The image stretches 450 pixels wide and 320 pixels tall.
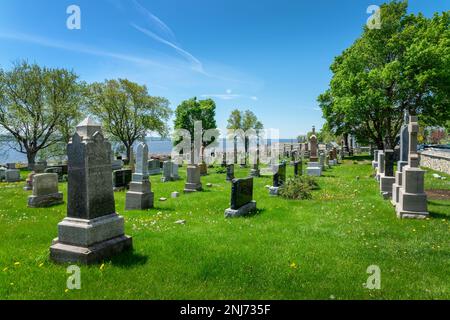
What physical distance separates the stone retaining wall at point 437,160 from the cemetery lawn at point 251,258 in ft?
42.4

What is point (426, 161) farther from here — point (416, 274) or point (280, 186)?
point (416, 274)

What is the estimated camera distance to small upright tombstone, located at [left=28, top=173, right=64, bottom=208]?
1182 cm

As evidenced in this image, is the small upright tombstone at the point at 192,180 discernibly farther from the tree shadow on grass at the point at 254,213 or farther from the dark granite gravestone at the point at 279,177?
the tree shadow on grass at the point at 254,213

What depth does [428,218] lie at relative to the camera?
8.89m

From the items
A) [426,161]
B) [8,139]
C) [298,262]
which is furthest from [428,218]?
[8,139]

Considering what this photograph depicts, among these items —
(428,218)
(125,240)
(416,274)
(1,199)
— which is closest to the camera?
(416,274)

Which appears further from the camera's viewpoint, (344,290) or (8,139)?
(8,139)

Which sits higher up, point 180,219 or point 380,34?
point 380,34

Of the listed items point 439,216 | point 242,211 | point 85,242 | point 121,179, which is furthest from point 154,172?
point 439,216

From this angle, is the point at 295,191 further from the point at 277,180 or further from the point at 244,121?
the point at 244,121

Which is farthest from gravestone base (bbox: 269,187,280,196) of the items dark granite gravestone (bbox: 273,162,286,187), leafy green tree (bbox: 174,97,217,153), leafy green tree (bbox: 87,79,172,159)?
leafy green tree (bbox: 174,97,217,153)

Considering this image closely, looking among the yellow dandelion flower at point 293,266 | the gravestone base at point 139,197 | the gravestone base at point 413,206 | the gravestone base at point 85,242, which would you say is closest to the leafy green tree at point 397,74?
the gravestone base at point 413,206

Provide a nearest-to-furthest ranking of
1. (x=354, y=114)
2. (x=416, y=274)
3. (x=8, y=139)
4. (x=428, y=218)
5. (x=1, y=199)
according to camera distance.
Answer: (x=416, y=274) < (x=428, y=218) < (x=1, y=199) < (x=354, y=114) < (x=8, y=139)

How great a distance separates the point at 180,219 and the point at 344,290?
18.8 feet
